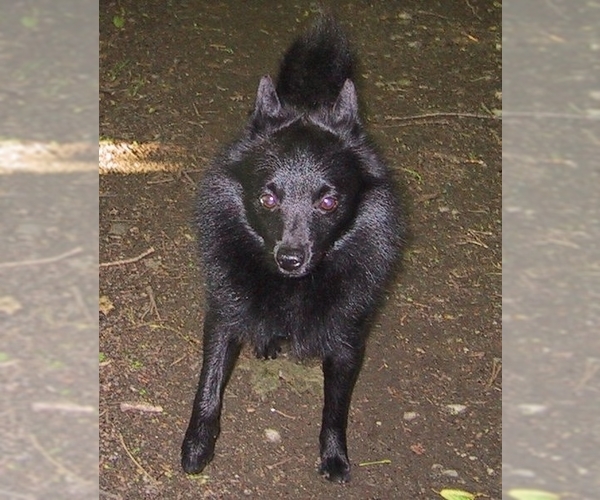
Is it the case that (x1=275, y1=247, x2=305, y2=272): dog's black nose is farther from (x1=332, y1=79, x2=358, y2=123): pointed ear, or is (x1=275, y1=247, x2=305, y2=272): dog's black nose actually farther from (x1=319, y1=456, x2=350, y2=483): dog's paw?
(x1=319, y1=456, x2=350, y2=483): dog's paw

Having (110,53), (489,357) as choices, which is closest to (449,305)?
(489,357)

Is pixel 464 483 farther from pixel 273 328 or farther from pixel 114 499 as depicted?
pixel 114 499

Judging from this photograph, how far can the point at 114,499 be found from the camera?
12.6 feet

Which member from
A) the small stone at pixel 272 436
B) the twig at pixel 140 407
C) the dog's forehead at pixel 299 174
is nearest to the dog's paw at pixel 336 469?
the small stone at pixel 272 436

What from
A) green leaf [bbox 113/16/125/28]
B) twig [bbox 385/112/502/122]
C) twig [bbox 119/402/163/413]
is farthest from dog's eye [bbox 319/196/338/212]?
green leaf [bbox 113/16/125/28]

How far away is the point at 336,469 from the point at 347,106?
1502mm

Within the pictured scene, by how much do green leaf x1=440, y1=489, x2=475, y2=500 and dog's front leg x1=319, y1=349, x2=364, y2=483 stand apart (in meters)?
0.40

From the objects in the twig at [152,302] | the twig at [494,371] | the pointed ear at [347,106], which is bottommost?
the twig at [152,302]

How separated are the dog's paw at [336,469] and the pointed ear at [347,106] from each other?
141 centimetres

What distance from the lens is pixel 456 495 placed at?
407 centimetres

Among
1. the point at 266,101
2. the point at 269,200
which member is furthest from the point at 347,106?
the point at 269,200

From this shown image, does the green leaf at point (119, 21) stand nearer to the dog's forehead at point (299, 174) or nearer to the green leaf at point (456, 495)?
the dog's forehead at point (299, 174)

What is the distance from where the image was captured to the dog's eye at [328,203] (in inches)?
148

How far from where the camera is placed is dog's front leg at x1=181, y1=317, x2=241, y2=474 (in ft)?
13.4
